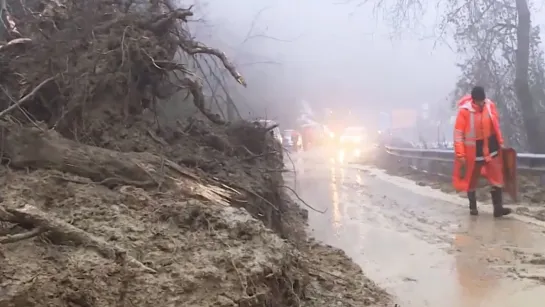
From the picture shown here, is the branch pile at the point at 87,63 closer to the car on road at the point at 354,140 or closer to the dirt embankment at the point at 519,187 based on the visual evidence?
the dirt embankment at the point at 519,187

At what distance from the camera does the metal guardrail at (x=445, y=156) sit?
926 cm

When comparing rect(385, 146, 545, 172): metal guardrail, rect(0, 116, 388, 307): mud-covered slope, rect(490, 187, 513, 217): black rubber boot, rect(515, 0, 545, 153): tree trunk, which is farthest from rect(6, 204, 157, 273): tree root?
rect(515, 0, 545, 153): tree trunk

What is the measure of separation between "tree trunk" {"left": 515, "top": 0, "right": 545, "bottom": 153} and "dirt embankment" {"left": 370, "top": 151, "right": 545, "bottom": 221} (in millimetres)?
2836

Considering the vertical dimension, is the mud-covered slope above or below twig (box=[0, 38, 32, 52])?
below

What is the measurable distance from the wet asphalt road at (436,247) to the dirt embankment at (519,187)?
44 centimetres

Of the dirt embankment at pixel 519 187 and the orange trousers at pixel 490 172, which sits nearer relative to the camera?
the orange trousers at pixel 490 172

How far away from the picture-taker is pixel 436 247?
19.5 feet

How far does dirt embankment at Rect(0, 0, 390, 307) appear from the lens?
2846mm

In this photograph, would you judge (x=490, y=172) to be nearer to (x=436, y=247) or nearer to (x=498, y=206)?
(x=498, y=206)

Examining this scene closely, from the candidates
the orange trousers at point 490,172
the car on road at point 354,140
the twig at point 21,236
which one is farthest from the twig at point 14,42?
the car on road at point 354,140

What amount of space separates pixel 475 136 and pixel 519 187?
6.97 ft

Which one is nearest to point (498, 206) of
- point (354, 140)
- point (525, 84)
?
point (525, 84)

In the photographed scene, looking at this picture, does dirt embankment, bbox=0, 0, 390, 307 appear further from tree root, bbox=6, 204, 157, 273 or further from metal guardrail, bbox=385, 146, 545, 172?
metal guardrail, bbox=385, 146, 545, 172

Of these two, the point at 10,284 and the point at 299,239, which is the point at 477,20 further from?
the point at 10,284
